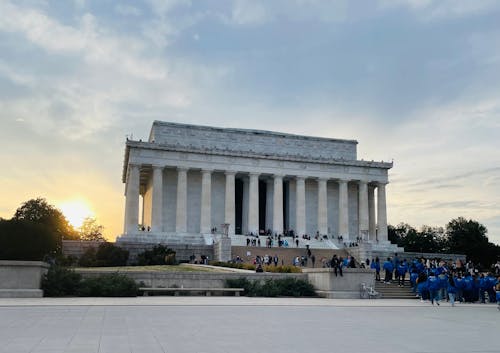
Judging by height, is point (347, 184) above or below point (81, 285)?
above

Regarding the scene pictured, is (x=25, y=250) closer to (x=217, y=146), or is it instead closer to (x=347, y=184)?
(x=217, y=146)

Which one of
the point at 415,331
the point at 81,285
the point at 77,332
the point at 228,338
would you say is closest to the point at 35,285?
the point at 81,285

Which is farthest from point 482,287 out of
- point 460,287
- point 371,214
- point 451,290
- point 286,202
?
point 371,214

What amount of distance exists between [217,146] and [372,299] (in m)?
51.9

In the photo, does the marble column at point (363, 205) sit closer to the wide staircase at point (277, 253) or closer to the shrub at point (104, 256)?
the wide staircase at point (277, 253)

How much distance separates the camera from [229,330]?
13.0 m

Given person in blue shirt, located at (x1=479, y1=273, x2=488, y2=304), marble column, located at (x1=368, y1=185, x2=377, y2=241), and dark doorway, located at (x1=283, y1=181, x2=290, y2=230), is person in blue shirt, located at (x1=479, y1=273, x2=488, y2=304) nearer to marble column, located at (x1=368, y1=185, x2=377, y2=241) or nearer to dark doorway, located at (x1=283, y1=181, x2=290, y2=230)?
marble column, located at (x1=368, y1=185, x2=377, y2=241)

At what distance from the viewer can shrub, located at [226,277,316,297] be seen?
28.4m

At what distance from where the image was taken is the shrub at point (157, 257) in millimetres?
55272

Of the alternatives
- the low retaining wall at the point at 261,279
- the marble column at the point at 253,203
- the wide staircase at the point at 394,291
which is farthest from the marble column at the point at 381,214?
the low retaining wall at the point at 261,279

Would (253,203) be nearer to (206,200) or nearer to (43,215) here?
(206,200)

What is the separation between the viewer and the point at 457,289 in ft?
95.6

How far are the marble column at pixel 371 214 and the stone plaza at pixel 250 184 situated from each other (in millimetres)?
154

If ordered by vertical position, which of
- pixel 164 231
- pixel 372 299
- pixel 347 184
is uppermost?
pixel 347 184
